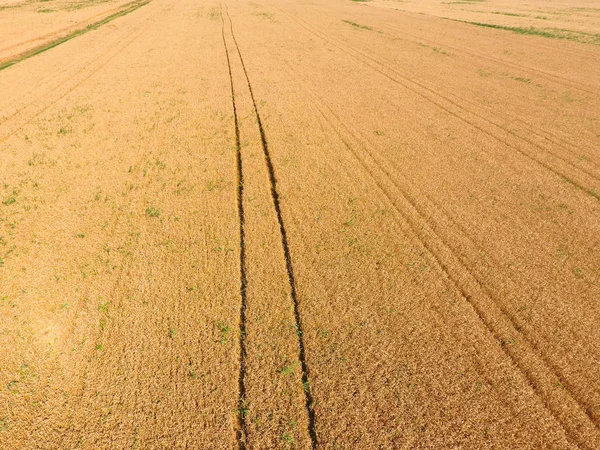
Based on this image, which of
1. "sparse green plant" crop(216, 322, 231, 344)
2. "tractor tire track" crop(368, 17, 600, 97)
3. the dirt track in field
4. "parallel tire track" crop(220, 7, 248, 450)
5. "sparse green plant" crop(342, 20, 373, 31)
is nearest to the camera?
"parallel tire track" crop(220, 7, 248, 450)

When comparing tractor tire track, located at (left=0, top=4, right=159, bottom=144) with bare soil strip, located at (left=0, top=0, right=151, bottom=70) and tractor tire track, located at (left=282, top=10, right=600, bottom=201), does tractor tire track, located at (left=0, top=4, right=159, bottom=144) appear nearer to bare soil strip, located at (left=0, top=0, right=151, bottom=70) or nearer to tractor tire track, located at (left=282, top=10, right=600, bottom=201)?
bare soil strip, located at (left=0, top=0, right=151, bottom=70)

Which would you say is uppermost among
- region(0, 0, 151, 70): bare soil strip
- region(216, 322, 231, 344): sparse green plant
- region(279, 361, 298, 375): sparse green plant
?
region(0, 0, 151, 70): bare soil strip

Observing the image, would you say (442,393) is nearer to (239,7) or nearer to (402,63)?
(402,63)

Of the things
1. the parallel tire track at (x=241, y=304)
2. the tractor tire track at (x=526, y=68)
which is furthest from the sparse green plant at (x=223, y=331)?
the tractor tire track at (x=526, y=68)

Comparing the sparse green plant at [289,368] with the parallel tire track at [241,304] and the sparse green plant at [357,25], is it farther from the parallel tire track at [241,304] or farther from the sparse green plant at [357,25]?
the sparse green plant at [357,25]

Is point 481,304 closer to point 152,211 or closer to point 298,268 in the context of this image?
point 298,268

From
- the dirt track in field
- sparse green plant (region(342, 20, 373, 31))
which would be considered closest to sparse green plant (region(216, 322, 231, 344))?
the dirt track in field
